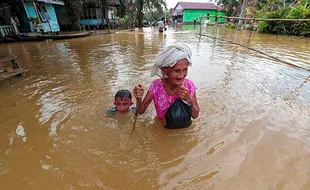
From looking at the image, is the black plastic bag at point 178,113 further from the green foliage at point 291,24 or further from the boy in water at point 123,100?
the green foliage at point 291,24

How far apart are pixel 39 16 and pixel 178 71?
653 inches

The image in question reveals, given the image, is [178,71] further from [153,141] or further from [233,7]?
[233,7]

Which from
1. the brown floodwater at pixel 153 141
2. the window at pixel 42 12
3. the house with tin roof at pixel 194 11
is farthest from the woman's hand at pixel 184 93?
the house with tin roof at pixel 194 11

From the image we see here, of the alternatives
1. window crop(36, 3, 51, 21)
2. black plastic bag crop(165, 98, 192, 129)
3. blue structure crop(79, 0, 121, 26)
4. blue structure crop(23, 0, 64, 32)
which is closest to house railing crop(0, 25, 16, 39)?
Answer: blue structure crop(23, 0, 64, 32)

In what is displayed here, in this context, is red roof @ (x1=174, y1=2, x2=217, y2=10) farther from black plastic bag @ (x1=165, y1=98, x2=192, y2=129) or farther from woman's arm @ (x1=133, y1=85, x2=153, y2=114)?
black plastic bag @ (x1=165, y1=98, x2=192, y2=129)

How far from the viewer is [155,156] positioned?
2281mm

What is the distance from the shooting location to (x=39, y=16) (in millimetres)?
14969

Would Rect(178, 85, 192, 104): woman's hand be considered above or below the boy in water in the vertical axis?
above

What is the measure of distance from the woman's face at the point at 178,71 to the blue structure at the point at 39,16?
52.3ft

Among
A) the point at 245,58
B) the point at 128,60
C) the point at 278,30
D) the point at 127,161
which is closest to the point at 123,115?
the point at 127,161

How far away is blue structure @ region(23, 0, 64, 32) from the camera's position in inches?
564

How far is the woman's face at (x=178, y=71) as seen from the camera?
2.14m

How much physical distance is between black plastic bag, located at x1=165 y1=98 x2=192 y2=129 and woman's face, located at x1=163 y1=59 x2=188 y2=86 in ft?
0.94

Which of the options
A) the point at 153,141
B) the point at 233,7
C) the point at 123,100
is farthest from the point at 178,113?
the point at 233,7
